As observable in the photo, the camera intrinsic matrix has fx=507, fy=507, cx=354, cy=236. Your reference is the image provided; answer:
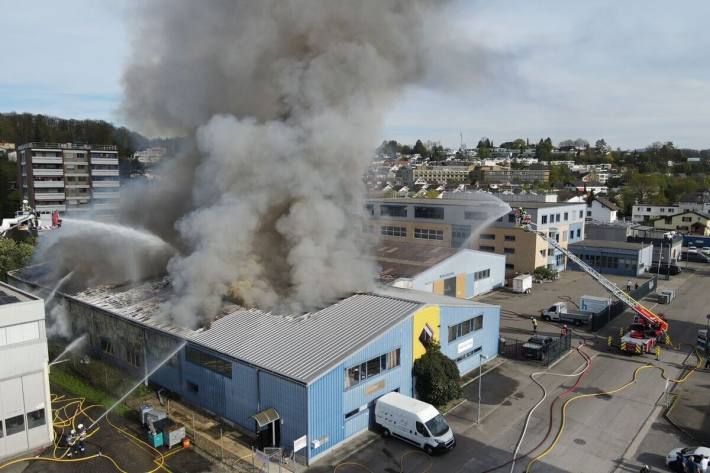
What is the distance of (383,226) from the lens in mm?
51719

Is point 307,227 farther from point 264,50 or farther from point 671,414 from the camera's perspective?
point 671,414

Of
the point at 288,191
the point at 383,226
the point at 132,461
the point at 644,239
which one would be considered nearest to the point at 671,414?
the point at 288,191

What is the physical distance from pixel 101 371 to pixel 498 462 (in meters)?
16.3

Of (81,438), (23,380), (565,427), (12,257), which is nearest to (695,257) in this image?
(565,427)

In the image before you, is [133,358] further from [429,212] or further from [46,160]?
[46,160]

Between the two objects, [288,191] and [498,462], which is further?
[288,191]

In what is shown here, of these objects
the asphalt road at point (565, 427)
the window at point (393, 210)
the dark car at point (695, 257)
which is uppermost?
the window at point (393, 210)

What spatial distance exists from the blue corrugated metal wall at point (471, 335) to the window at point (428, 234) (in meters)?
24.4

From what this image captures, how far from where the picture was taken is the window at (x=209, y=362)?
17219mm

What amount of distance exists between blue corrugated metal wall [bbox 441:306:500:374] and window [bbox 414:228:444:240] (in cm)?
2437

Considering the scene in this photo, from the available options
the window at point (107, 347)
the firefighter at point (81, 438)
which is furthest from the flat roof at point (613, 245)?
the firefighter at point (81, 438)

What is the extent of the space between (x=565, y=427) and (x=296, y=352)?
9.48m

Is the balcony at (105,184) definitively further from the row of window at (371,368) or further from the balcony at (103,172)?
the row of window at (371,368)

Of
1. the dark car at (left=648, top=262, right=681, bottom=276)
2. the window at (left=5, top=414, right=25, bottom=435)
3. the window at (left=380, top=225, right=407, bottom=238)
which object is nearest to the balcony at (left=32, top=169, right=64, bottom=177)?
the window at (left=380, top=225, right=407, bottom=238)
